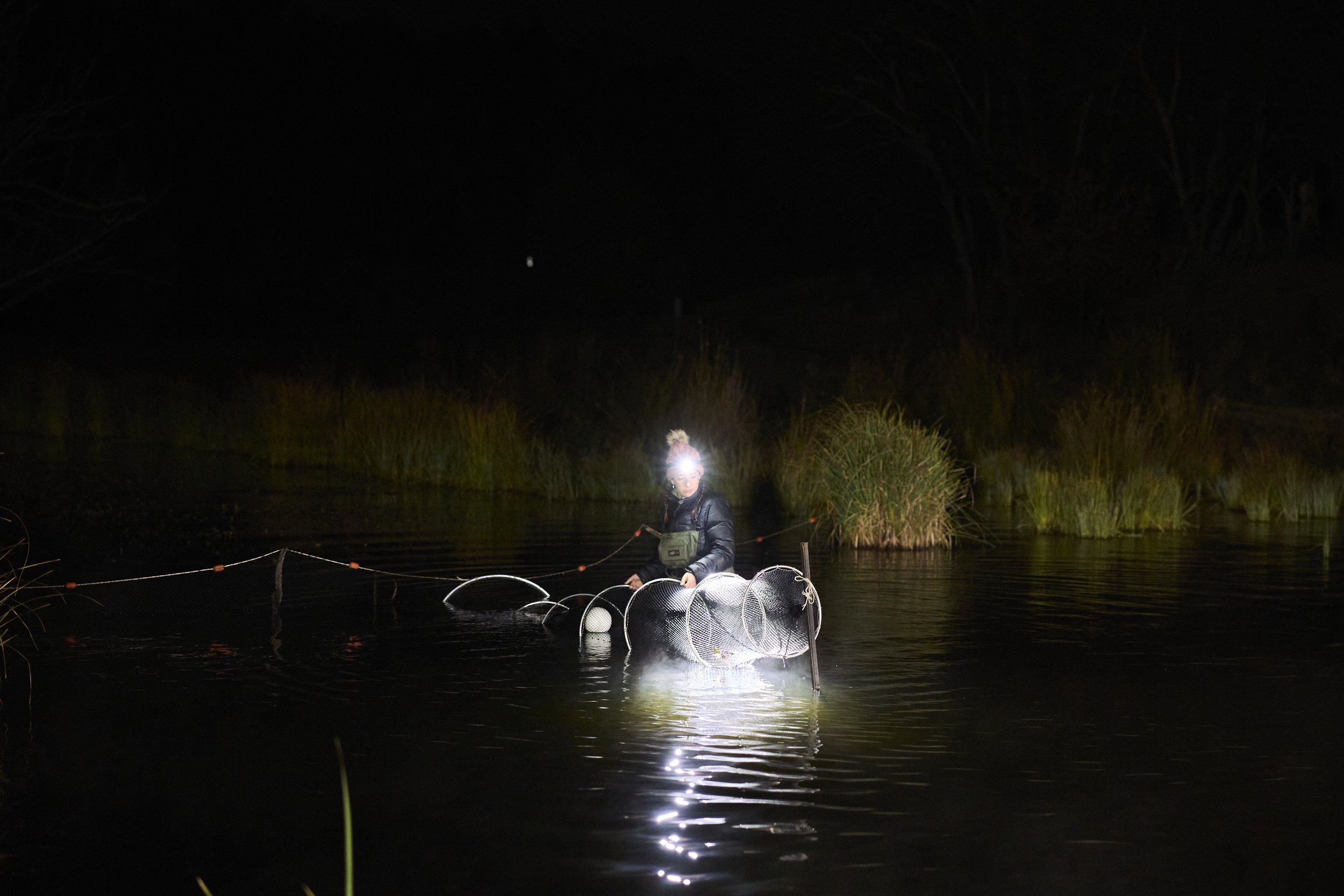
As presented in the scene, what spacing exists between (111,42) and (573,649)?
1884 inches

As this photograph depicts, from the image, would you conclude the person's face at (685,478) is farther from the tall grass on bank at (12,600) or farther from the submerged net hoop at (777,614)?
the tall grass on bank at (12,600)

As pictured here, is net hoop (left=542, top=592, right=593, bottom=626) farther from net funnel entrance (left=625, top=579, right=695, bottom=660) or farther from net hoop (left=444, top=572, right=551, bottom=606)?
net funnel entrance (left=625, top=579, right=695, bottom=660)

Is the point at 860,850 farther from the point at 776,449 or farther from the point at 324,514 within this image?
the point at 776,449

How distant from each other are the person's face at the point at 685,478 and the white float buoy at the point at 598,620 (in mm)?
1048

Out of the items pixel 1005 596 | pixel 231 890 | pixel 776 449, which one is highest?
pixel 776 449

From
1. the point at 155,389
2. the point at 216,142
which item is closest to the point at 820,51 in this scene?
the point at 155,389

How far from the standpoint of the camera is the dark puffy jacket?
11.1 meters

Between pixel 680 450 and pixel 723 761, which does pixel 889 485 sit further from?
pixel 723 761

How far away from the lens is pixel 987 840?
691 cm

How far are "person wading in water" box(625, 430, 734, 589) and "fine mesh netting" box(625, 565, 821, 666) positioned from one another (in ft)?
1.18

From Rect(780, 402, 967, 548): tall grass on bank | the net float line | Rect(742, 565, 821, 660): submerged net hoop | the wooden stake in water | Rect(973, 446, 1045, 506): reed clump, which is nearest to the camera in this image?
the wooden stake in water

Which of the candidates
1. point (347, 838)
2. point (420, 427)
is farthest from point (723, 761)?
point (420, 427)

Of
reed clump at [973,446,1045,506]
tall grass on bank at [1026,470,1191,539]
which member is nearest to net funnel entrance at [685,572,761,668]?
tall grass on bank at [1026,470,1191,539]

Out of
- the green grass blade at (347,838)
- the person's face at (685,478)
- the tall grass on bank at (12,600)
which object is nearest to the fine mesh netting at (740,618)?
the person's face at (685,478)
